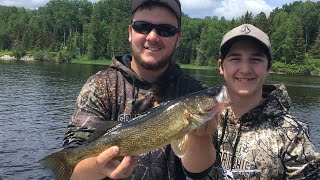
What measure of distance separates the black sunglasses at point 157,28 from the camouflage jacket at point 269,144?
1470 millimetres

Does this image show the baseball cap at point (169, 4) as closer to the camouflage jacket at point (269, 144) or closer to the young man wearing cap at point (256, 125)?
the young man wearing cap at point (256, 125)

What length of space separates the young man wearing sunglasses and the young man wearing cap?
2.13 feet

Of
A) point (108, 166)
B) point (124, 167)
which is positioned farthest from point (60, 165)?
point (124, 167)

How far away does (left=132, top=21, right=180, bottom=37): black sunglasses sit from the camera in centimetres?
464

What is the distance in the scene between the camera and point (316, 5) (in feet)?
513

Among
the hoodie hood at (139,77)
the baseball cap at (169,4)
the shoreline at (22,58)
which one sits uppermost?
the baseball cap at (169,4)

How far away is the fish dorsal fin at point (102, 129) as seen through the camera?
173 inches

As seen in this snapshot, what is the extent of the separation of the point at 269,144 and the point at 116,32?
14036 cm

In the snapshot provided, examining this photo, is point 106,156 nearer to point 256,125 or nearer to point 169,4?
point 169,4

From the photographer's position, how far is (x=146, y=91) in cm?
482

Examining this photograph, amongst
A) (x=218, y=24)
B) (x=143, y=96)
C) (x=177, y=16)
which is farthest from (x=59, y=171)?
(x=218, y=24)

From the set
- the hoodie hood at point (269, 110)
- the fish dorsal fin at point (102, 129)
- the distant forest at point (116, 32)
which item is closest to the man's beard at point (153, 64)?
the fish dorsal fin at point (102, 129)

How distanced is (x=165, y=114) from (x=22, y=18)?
647 feet

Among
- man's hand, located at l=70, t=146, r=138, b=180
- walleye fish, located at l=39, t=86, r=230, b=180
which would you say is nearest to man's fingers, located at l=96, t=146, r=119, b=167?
man's hand, located at l=70, t=146, r=138, b=180
